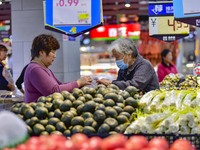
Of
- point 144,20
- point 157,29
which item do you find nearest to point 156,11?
point 157,29

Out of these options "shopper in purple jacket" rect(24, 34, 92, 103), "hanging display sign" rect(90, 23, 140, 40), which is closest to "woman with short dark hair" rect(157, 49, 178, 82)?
"shopper in purple jacket" rect(24, 34, 92, 103)

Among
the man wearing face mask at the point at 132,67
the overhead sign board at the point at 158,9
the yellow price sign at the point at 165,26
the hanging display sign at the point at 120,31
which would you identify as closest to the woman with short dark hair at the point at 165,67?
the yellow price sign at the point at 165,26

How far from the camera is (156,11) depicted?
464 inches

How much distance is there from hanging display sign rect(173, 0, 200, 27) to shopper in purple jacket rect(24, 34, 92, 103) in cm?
233

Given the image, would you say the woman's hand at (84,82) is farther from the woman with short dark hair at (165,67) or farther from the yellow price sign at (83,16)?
the woman with short dark hair at (165,67)

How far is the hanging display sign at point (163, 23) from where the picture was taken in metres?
11.7

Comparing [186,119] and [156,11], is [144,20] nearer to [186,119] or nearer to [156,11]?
[156,11]

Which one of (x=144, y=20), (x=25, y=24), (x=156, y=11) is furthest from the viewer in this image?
(x=144, y=20)

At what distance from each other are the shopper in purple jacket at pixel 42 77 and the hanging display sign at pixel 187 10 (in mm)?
2331

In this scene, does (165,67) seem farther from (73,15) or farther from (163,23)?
(73,15)

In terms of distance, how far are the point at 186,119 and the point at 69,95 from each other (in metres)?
1.24

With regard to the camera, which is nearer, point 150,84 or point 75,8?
point 150,84

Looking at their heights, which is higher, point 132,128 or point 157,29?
point 157,29

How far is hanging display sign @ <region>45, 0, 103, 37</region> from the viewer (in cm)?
834
